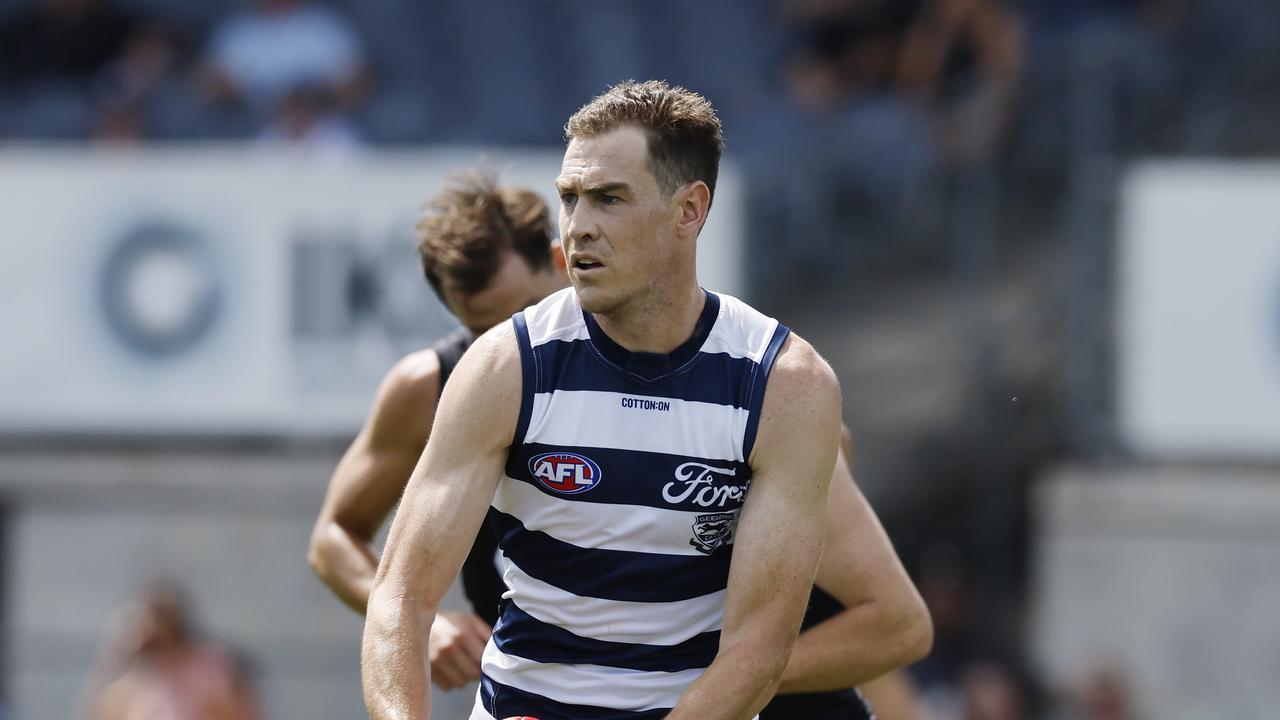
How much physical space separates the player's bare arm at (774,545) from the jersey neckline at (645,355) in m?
0.16

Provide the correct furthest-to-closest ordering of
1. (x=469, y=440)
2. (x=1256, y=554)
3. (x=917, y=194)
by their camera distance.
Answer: (x=917, y=194)
(x=1256, y=554)
(x=469, y=440)

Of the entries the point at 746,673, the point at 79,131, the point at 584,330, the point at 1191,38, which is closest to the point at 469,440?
the point at 584,330

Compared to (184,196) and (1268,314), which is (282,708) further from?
(1268,314)

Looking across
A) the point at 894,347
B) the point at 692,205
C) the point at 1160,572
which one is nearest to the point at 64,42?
the point at 894,347

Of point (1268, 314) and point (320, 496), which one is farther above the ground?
point (1268, 314)

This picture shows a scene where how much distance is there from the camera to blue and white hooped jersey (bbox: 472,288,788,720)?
3.53 metres

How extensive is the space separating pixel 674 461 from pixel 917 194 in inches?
264

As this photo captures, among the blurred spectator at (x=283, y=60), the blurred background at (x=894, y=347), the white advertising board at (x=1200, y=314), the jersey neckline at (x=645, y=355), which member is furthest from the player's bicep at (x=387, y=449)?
the blurred spectator at (x=283, y=60)

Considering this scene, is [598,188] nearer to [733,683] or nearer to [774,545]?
[774,545]

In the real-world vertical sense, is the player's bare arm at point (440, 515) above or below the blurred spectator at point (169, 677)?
above

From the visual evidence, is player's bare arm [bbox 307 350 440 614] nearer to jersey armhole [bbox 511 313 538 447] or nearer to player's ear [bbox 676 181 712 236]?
jersey armhole [bbox 511 313 538 447]

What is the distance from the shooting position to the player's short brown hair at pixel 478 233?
457 cm

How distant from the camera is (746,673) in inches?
138

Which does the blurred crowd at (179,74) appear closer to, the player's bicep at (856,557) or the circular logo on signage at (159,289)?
the circular logo on signage at (159,289)
